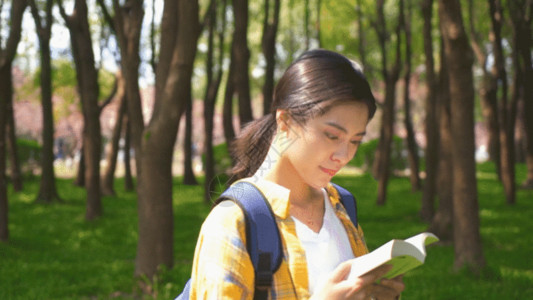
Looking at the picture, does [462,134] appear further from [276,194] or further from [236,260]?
[236,260]

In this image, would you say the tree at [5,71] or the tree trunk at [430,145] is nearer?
the tree at [5,71]

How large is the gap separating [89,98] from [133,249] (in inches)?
158

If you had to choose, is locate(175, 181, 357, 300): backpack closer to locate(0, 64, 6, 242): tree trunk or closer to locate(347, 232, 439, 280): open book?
locate(347, 232, 439, 280): open book

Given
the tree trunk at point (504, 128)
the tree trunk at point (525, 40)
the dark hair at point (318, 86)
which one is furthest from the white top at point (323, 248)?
the tree trunk at point (525, 40)

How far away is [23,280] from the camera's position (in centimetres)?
654

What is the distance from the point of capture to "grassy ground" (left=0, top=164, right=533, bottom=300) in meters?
5.97

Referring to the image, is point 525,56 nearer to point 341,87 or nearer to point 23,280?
point 23,280

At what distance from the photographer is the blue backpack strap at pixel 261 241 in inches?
68.6

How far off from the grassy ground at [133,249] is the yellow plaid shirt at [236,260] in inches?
163

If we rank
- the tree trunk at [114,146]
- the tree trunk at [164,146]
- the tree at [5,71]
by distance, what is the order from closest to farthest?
the tree trunk at [164,146], the tree at [5,71], the tree trunk at [114,146]

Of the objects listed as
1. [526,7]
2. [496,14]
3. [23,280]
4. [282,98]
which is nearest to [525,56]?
[526,7]

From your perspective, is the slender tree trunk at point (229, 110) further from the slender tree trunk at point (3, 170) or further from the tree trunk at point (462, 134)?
the tree trunk at point (462, 134)

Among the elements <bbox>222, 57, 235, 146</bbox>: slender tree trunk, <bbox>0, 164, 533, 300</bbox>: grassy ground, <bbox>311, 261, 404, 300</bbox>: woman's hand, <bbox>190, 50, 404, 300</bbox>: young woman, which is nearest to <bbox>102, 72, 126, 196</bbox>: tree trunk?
<bbox>0, 164, 533, 300</bbox>: grassy ground

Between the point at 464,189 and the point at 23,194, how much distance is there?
1262 cm
